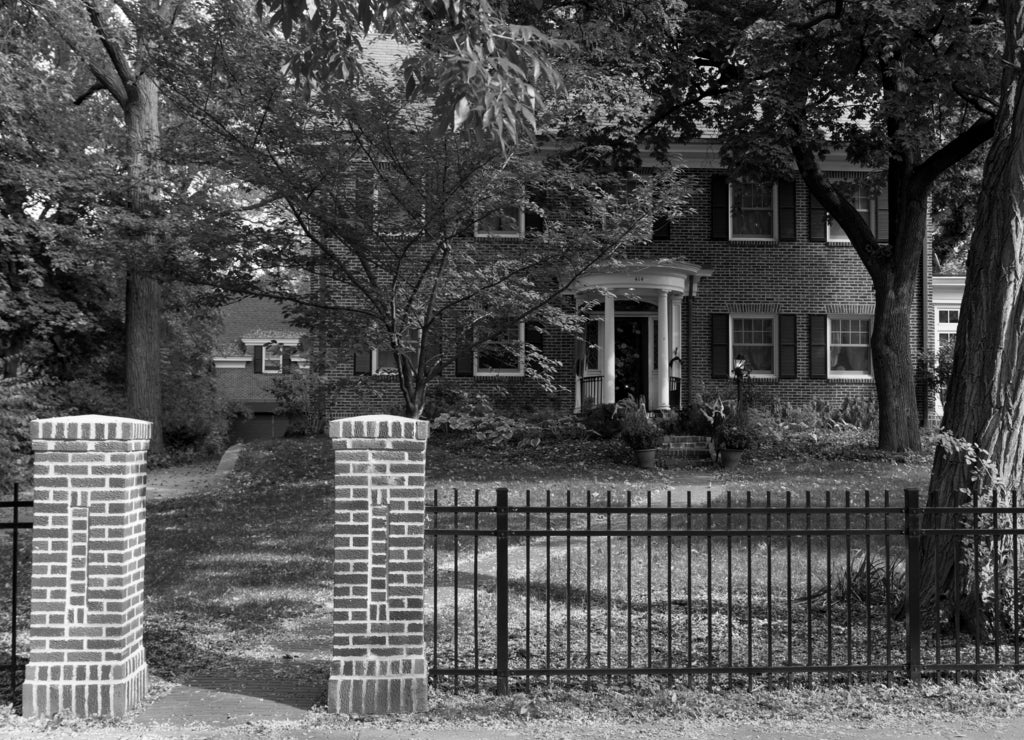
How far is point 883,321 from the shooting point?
1884cm

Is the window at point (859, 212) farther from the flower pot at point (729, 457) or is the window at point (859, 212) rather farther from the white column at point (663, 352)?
the flower pot at point (729, 457)

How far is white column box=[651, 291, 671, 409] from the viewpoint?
73.5 ft

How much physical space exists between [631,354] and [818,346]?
4.52 m

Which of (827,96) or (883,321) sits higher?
(827,96)

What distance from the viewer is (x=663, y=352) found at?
883 inches

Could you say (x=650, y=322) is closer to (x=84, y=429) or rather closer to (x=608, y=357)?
(x=608, y=357)

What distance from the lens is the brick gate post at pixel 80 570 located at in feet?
18.2

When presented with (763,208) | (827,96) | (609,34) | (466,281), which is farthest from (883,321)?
(466,281)

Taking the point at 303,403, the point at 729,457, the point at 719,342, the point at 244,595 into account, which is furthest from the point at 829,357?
the point at 244,595

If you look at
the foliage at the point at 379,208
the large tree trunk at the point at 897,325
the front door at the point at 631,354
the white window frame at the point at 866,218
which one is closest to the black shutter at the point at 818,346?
the white window frame at the point at 866,218

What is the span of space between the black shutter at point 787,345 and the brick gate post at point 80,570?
20.7 m

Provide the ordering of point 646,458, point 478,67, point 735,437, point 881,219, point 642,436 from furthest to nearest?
point 881,219 → point 735,437 → point 642,436 → point 646,458 → point 478,67

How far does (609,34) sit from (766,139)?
409 centimetres

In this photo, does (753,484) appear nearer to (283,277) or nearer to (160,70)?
(283,277)
